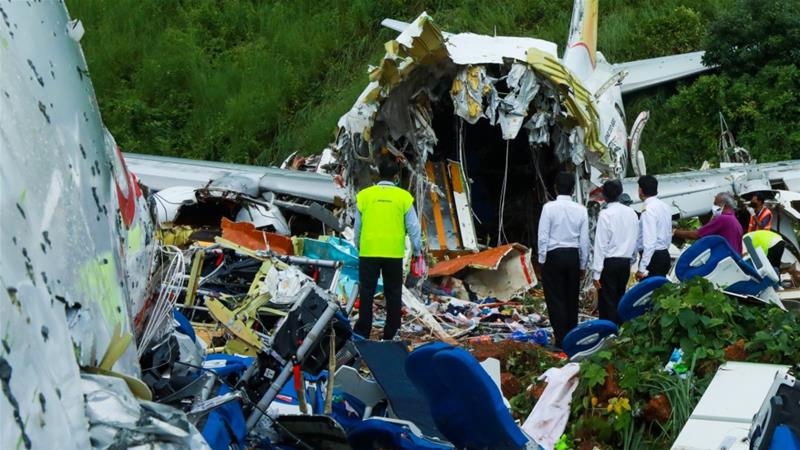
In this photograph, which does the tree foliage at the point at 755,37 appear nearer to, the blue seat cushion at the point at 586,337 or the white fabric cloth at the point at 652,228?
the white fabric cloth at the point at 652,228

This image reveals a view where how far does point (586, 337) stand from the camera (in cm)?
723

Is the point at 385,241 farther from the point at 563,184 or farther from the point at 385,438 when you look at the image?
the point at 385,438

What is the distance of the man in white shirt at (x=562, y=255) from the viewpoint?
387 inches

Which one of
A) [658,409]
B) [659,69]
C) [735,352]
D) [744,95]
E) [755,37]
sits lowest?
[658,409]

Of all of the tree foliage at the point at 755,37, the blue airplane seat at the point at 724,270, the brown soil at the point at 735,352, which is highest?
the tree foliage at the point at 755,37

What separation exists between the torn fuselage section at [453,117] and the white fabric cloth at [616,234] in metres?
2.92

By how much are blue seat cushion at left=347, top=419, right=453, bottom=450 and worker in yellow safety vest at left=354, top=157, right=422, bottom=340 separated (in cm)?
449

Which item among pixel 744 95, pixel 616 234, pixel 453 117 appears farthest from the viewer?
pixel 744 95

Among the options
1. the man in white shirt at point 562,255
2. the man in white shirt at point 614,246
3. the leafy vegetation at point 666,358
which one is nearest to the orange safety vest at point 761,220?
the man in white shirt at point 614,246

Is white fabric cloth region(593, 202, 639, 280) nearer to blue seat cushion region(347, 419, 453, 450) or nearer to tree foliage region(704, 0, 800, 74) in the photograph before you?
blue seat cushion region(347, 419, 453, 450)

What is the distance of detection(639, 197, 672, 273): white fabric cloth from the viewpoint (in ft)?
32.5

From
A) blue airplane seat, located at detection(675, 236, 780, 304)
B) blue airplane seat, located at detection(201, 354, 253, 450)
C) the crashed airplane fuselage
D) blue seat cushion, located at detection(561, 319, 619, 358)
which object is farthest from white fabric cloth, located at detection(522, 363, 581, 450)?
the crashed airplane fuselage

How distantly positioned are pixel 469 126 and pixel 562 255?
5.75 m

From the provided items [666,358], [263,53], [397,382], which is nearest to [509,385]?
[666,358]
